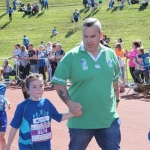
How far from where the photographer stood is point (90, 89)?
493 cm

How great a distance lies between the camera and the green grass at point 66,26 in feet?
138

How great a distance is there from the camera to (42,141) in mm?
5352

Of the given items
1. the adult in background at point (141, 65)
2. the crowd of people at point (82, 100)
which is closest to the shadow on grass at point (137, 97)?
the adult in background at point (141, 65)

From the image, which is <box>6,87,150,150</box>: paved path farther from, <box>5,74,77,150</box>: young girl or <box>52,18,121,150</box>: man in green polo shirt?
<box>52,18,121,150</box>: man in green polo shirt

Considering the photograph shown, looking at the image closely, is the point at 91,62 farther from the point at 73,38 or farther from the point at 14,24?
the point at 14,24

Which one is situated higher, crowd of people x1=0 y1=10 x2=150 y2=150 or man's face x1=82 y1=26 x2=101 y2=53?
man's face x1=82 y1=26 x2=101 y2=53

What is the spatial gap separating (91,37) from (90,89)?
544mm

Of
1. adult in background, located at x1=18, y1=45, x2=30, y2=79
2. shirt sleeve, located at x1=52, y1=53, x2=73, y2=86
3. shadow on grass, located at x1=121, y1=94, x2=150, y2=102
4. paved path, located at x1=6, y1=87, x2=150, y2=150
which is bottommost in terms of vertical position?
shadow on grass, located at x1=121, y1=94, x2=150, y2=102

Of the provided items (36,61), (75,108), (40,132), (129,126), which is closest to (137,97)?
(129,126)

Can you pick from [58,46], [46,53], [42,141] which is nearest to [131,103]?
[58,46]

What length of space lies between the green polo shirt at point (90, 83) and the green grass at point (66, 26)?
32.7 meters

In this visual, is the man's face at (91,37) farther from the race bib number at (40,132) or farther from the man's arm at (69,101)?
the race bib number at (40,132)

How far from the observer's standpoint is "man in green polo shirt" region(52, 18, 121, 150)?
4.90 m

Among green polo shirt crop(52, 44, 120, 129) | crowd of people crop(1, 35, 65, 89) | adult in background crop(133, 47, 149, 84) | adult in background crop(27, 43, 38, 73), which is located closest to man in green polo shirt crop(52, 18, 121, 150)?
green polo shirt crop(52, 44, 120, 129)
